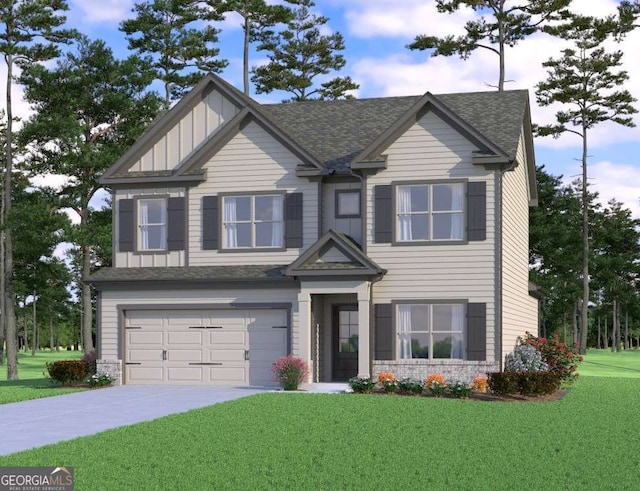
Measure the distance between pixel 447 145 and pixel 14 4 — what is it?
23.6 meters

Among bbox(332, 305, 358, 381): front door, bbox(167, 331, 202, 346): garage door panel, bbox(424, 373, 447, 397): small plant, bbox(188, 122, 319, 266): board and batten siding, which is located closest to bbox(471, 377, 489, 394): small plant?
bbox(424, 373, 447, 397): small plant

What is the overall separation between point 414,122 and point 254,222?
225 inches

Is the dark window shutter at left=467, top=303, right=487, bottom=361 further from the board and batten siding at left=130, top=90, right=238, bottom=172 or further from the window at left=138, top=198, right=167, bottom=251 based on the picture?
the board and batten siding at left=130, top=90, right=238, bottom=172

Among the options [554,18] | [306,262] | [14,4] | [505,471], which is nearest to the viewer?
[505,471]

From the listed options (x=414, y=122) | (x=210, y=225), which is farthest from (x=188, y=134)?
(x=414, y=122)

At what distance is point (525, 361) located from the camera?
26.3 meters

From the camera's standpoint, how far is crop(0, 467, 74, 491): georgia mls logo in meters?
10.7

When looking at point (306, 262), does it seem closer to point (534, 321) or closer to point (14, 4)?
point (534, 321)

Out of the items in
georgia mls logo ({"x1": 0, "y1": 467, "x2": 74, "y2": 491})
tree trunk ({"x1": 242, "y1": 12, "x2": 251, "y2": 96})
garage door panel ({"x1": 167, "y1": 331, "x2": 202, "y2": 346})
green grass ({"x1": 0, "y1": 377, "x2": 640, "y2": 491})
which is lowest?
green grass ({"x1": 0, "y1": 377, "x2": 640, "y2": 491})

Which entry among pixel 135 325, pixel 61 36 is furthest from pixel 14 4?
pixel 135 325

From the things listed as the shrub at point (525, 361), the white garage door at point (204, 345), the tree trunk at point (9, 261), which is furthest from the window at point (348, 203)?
the tree trunk at point (9, 261)

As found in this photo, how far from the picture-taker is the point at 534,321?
34594 mm

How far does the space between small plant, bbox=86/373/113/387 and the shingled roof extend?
923 centimetres

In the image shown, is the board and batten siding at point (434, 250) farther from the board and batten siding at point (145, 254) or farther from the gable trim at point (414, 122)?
the board and batten siding at point (145, 254)
